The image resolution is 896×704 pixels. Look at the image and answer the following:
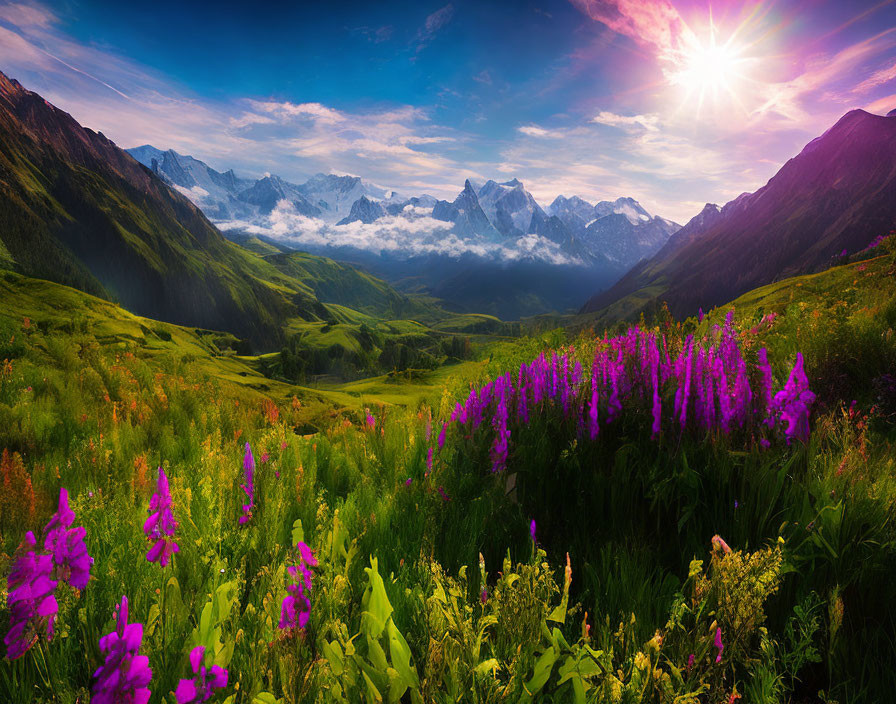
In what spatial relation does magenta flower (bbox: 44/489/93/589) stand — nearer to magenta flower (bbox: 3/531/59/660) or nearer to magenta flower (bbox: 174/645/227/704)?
magenta flower (bbox: 3/531/59/660)

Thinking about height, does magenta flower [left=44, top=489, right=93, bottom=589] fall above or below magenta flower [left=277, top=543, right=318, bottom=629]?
above

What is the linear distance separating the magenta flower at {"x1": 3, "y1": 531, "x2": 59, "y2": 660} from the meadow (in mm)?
12

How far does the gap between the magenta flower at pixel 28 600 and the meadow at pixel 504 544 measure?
1cm

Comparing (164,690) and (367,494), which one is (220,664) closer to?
(164,690)

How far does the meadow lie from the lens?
157 cm

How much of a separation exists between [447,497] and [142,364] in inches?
302

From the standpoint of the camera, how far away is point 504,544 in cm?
276

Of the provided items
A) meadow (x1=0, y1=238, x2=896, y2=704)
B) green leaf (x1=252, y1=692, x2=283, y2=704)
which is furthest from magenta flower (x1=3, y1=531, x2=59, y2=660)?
green leaf (x1=252, y1=692, x2=283, y2=704)

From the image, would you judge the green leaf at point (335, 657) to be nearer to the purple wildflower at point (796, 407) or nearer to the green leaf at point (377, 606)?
the green leaf at point (377, 606)

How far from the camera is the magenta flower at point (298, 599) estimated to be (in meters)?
1.66

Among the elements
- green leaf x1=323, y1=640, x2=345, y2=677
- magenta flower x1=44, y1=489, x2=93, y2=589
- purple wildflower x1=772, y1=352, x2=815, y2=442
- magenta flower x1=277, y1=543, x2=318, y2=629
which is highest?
purple wildflower x1=772, y1=352, x2=815, y2=442

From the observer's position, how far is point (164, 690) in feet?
5.33

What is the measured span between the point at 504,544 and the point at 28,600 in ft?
7.14

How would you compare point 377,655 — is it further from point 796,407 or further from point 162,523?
point 796,407
